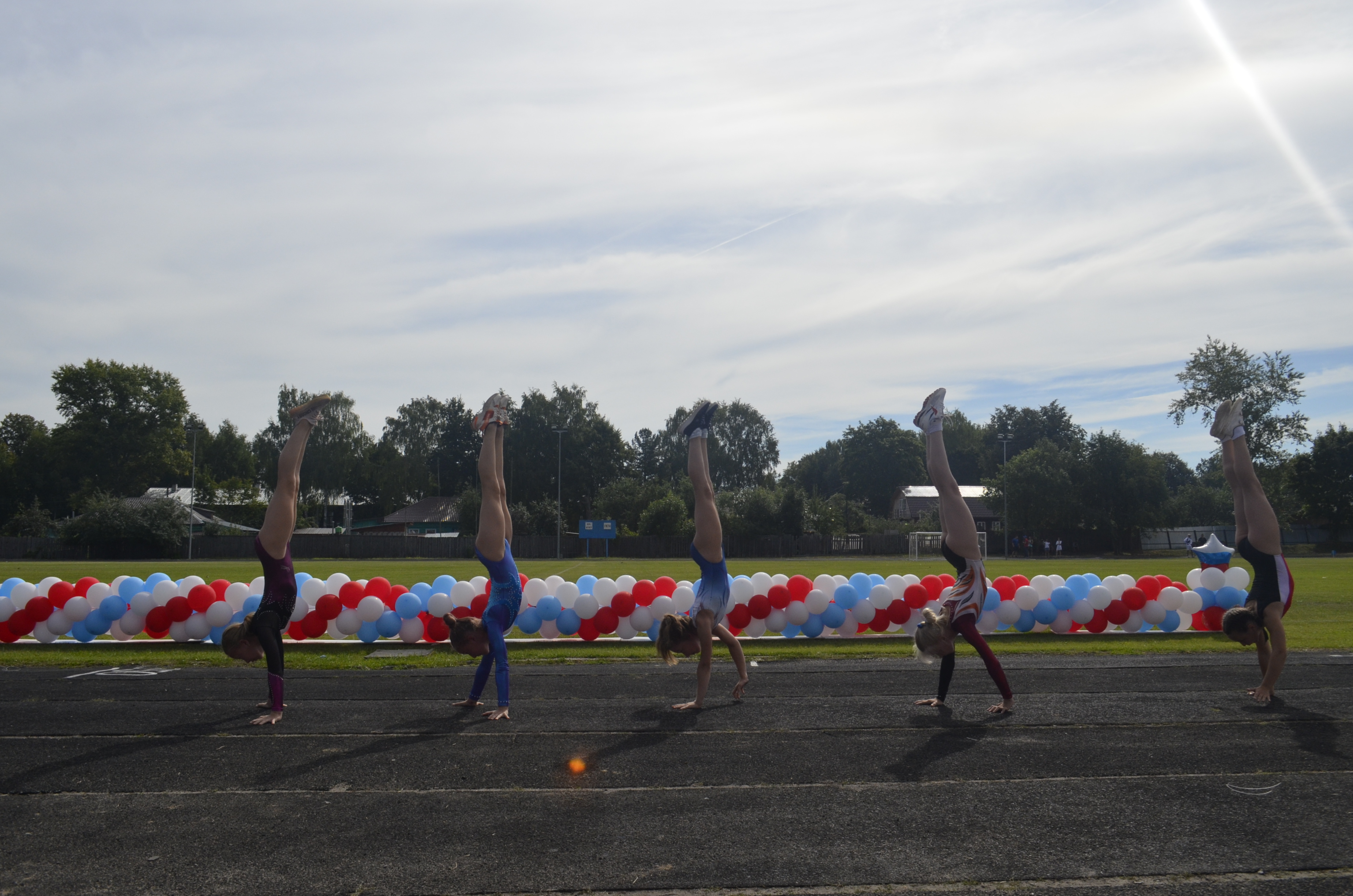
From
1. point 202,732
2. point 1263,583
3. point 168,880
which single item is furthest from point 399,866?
point 1263,583

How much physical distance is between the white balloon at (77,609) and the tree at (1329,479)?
82411mm

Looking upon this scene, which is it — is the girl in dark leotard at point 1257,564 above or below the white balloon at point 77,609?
above

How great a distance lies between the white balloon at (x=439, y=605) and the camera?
13.3 m

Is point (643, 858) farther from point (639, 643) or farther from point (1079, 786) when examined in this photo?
point (639, 643)

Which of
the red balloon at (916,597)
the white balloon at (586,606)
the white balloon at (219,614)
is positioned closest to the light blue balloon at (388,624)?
the white balloon at (219,614)

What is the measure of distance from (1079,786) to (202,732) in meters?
7.29

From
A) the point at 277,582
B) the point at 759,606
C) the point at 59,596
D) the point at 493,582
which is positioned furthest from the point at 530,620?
the point at 59,596

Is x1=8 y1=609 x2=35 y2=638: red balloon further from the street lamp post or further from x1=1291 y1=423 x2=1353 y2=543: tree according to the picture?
x1=1291 y1=423 x2=1353 y2=543: tree

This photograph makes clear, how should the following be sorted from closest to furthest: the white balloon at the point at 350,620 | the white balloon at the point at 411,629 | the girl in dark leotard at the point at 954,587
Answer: the girl in dark leotard at the point at 954,587 < the white balloon at the point at 350,620 < the white balloon at the point at 411,629

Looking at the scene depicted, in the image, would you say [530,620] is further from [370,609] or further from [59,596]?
[59,596]

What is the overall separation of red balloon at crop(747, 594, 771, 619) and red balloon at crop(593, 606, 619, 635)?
82.5 inches

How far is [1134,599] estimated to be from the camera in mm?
14125

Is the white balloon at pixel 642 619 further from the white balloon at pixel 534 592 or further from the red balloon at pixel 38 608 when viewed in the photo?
the red balloon at pixel 38 608

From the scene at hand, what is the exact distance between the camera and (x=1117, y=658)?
1188cm
